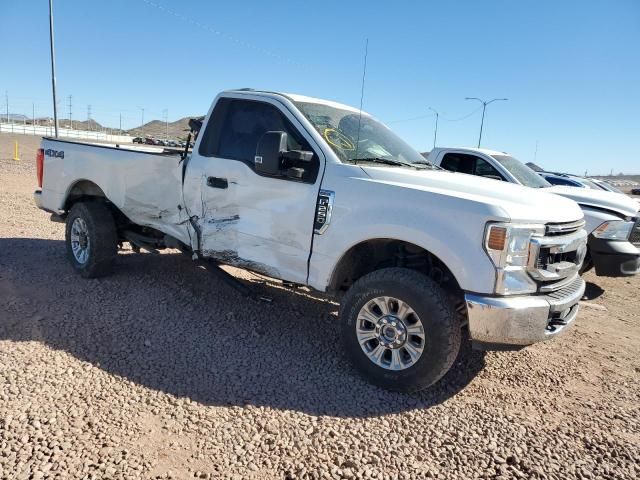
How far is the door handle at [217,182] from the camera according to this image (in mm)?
4352

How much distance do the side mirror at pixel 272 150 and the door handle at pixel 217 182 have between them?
608mm

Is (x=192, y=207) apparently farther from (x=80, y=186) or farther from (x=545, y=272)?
(x=545, y=272)

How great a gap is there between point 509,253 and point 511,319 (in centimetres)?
42

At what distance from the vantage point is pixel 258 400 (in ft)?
10.9

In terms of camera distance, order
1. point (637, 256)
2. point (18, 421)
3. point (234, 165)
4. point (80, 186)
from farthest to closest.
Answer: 1. point (637, 256)
2. point (80, 186)
3. point (234, 165)
4. point (18, 421)

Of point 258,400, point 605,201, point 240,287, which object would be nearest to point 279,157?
point 240,287

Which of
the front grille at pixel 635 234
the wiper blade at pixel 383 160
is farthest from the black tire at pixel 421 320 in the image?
the front grille at pixel 635 234

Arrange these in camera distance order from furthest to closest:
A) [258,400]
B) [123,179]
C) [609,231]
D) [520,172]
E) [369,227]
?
[520,172], [609,231], [123,179], [369,227], [258,400]

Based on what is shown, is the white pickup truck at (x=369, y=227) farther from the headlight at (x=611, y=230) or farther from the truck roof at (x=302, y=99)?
the headlight at (x=611, y=230)

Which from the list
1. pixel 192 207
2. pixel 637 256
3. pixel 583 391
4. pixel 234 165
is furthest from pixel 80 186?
pixel 637 256

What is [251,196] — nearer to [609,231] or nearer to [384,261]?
[384,261]

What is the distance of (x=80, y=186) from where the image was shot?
576 centimetres

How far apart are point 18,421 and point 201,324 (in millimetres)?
1805

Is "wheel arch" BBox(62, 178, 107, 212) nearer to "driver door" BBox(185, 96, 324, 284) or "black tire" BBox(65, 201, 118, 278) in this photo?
"black tire" BBox(65, 201, 118, 278)
